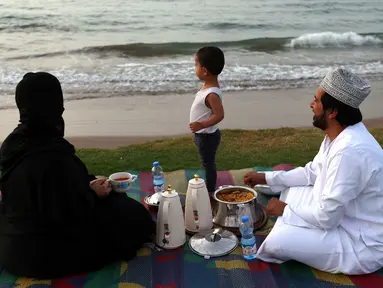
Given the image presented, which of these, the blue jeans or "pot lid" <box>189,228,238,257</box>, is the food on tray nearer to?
"pot lid" <box>189,228,238,257</box>

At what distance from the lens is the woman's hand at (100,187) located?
3.05 m

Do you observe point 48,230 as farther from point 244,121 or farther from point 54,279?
point 244,121

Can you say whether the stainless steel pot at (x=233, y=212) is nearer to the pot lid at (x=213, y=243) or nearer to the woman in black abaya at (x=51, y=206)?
the pot lid at (x=213, y=243)

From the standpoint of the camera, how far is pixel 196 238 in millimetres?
3285

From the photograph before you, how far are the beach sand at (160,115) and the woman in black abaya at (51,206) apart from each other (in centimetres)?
323

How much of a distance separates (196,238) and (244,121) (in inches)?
172

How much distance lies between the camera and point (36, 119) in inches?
103

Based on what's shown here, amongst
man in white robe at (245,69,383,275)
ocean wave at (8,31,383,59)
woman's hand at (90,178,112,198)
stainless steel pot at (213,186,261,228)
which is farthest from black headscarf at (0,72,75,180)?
ocean wave at (8,31,383,59)

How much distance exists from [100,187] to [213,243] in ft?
2.90

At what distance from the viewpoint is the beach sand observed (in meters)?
6.77

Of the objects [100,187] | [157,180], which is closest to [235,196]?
[157,180]

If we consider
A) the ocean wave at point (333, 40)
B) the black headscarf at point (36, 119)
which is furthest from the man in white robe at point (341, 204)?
the ocean wave at point (333, 40)

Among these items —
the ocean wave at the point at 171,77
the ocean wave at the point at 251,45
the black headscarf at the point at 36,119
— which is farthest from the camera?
the ocean wave at the point at 251,45

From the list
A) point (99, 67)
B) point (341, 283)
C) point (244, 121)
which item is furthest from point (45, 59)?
point (341, 283)
